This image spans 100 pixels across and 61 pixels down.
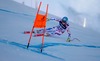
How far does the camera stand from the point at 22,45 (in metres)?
4.91

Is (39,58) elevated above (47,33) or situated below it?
below

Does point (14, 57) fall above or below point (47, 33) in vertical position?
below

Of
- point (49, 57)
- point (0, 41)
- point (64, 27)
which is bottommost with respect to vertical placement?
point (49, 57)

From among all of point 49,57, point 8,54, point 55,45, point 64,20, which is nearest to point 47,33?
point 64,20

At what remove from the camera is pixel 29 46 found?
5.03 m

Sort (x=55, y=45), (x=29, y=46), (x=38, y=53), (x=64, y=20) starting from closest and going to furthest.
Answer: (x=38, y=53), (x=29, y=46), (x=55, y=45), (x=64, y=20)

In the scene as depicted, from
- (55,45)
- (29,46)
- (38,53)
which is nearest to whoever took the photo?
(38,53)

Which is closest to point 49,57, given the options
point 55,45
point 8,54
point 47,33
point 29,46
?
point 29,46

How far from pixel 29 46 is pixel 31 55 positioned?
2.29 ft

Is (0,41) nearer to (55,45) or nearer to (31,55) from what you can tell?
(31,55)

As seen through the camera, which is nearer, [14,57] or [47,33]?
[14,57]

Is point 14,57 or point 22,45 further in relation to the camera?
point 22,45

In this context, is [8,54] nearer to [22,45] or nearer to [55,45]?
[22,45]

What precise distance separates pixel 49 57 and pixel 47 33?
9.23 ft
